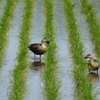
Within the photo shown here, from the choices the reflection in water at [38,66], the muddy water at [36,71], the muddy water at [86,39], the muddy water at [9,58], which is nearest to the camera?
the muddy water at [36,71]

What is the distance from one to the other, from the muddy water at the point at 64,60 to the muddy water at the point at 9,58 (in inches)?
35.0

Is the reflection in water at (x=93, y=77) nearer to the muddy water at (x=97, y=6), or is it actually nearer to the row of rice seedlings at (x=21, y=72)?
the row of rice seedlings at (x=21, y=72)

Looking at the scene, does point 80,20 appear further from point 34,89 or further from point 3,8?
point 34,89

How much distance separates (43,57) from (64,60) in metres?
0.56

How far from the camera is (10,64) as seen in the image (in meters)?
9.79

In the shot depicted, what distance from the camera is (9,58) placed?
33.8ft

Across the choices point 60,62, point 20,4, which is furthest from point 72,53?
point 20,4

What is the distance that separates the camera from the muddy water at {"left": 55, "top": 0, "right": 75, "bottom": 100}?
7.92 metres

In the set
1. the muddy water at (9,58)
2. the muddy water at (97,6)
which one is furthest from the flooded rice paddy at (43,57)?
the muddy water at (97,6)

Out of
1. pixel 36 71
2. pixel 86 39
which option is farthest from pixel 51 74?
pixel 86 39

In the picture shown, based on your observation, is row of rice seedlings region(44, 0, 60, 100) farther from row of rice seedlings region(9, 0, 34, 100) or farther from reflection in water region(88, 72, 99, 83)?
reflection in water region(88, 72, 99, 83)

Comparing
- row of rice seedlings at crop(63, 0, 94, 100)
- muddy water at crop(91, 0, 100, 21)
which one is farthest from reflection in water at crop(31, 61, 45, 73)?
muddy water at crop(91, 0, 100, 21)

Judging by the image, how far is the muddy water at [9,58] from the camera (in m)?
7.88

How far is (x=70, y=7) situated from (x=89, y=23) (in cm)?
213
